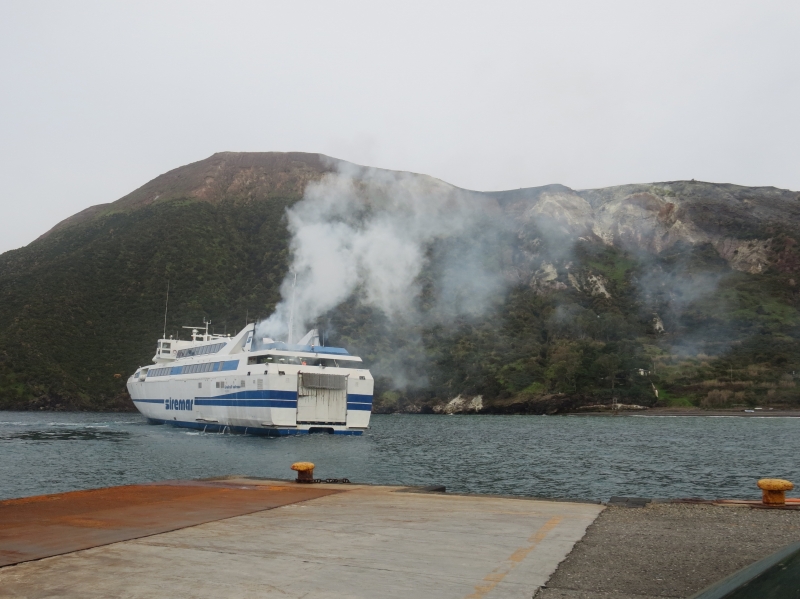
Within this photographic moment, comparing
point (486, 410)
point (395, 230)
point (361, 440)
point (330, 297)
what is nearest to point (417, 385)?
point (486, 410)

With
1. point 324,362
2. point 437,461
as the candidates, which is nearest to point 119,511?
point 437,461

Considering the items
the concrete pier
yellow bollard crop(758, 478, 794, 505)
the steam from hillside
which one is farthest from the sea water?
the steam from hillside

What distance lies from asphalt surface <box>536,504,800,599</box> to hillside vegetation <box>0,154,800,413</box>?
124 meters

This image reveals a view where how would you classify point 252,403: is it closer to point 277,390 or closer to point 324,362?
point 277,390

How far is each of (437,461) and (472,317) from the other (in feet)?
455

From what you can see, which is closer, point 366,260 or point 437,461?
point 437,461

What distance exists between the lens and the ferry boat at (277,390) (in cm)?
5719

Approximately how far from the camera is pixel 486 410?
458 feet

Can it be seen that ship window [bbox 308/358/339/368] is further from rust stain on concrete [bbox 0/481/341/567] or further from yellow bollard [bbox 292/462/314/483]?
yellow bollard [bbox 292/462/314/483]

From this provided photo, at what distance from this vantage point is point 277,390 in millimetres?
56969

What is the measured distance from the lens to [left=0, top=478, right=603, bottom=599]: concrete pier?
7496mm

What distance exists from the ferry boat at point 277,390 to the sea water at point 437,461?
2121 mm

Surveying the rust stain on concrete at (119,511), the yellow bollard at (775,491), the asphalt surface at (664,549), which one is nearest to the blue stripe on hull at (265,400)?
the rust stain on concrete at (119,511)

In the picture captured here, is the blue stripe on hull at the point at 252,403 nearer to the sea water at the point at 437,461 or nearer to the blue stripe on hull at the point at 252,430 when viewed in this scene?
the blue stripe on hull at the point at 252,430
